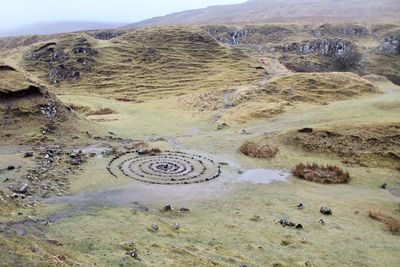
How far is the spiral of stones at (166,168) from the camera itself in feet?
107

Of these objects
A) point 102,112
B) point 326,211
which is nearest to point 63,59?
point 102,112

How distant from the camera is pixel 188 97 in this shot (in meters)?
69.9

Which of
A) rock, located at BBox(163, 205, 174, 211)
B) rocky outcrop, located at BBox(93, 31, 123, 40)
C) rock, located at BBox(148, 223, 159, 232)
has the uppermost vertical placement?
rocky outcrop, located at BBox(93, 31, 123, 40)

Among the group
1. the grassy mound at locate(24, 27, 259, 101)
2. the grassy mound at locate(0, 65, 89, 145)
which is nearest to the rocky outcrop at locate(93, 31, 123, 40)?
the grassy mound at locate(24, 27, 259, 101)

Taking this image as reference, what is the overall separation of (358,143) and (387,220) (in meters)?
16.7

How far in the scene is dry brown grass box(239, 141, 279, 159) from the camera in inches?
1593

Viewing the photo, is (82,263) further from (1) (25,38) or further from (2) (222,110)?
(1) (25,38)

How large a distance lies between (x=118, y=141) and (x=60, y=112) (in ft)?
21.2

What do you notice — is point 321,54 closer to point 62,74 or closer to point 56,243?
point 62,74

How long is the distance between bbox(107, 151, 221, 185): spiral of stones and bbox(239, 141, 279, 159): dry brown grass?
4.34 m

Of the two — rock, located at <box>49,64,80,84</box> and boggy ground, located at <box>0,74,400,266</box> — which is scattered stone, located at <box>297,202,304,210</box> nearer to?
boggy ground, located at <box>0,74,400,266</box>

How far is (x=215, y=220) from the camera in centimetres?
2516

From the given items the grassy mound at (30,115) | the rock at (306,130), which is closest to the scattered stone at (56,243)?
the grassy mound at (30,115)

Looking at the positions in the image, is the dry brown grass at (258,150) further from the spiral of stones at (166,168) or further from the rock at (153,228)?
the rock at (153,228)
